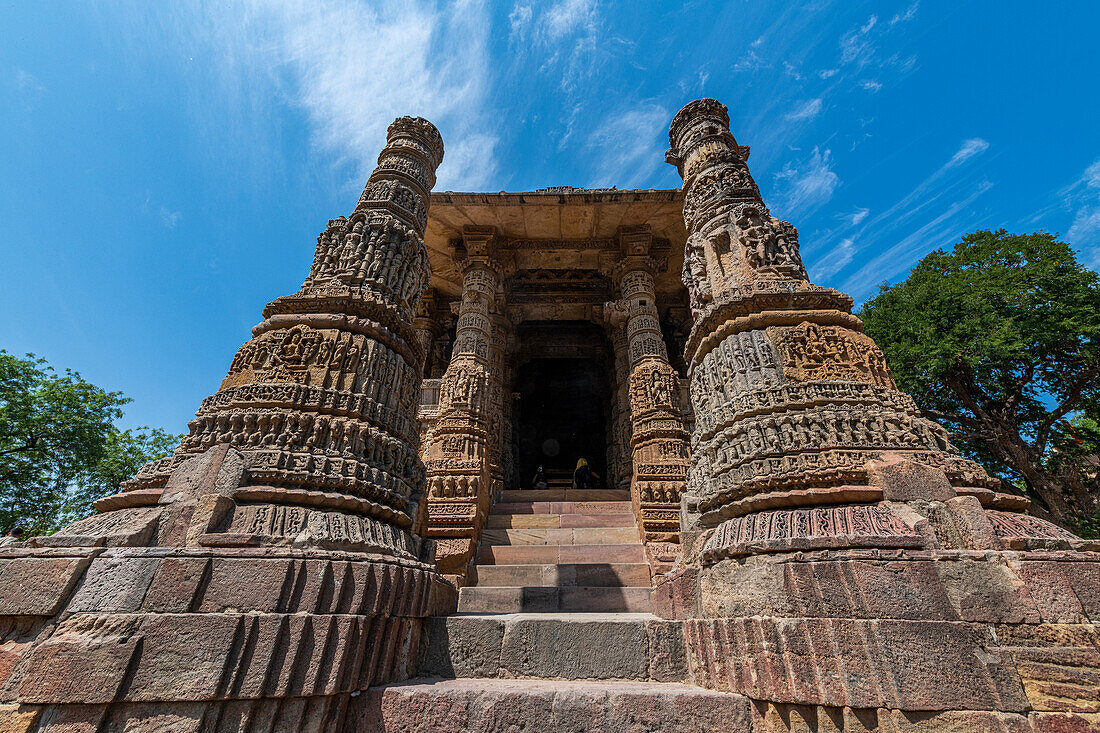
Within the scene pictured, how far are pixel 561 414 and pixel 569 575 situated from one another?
11.1 metres

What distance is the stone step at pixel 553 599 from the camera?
516 centimetres

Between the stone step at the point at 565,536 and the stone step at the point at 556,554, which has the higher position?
the stone step at the point at 565,536

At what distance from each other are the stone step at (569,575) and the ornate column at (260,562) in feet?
8.37

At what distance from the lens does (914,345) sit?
10617mm

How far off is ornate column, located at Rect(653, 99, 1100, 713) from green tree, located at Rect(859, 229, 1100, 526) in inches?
362

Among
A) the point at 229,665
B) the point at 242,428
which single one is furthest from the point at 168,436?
the point at 229,665

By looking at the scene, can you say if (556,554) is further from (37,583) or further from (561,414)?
(561,414)

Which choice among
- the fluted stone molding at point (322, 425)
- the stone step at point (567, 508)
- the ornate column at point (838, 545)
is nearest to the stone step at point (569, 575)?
the stone step at point (567, 508)

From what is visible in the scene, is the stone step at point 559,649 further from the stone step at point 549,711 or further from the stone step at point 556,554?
the stone step at point 556,554

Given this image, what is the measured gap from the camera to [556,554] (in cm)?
622

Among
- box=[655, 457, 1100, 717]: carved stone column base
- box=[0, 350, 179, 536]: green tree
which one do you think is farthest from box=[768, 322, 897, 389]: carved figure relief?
box=[0, 350, 179, 536]: green tree

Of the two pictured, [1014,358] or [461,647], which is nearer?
[461,647]

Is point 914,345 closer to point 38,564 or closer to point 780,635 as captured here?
point 780,635

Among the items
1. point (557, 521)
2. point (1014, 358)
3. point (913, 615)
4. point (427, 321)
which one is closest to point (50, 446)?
point (427, 321)
